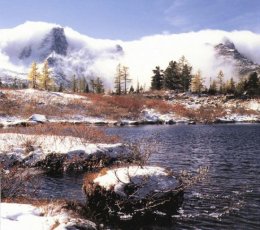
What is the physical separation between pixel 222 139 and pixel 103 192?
120 feet

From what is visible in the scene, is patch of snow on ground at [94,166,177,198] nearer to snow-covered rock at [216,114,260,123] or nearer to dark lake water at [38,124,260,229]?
dark lake water at [38,124,260,229]

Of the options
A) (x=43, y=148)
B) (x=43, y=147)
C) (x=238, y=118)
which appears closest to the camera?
(x=43, y=148)

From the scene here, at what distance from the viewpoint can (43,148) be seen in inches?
1184

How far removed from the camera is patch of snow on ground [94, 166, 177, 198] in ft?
58.4

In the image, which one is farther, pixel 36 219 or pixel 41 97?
pixel 41 97

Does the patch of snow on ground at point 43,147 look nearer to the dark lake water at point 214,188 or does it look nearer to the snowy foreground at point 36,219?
the dark lake water at point 214,188

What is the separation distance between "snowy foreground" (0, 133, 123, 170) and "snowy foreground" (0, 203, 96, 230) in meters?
13.8

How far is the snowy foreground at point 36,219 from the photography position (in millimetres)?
12398

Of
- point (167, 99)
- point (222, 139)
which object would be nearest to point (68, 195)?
point (222, 139)

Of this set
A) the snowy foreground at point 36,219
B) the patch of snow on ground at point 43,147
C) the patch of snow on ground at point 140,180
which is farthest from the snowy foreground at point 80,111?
the snowy foreground at point 36,219

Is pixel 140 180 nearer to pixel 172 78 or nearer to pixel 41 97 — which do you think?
pixel 41 97

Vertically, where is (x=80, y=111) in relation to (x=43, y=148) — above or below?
above

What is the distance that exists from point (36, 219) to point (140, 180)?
6.11 m

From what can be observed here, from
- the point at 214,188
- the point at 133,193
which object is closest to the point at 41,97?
the point at 214,188
